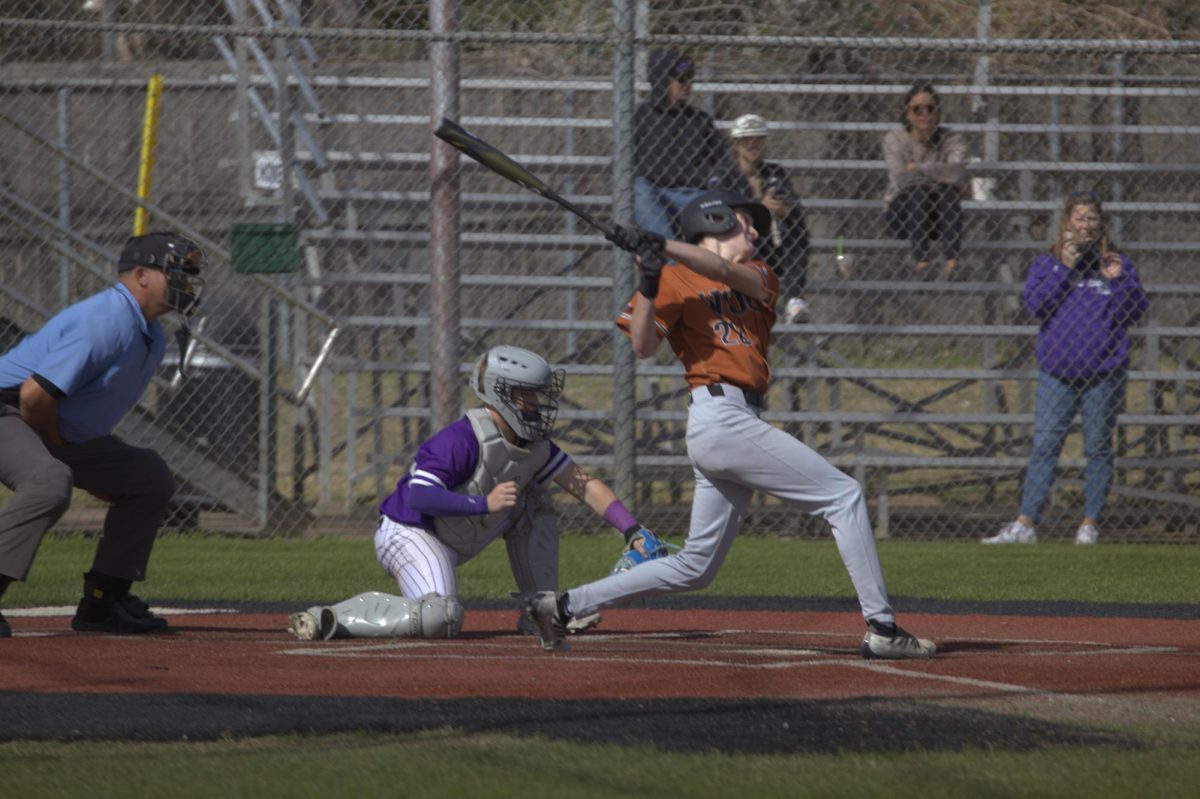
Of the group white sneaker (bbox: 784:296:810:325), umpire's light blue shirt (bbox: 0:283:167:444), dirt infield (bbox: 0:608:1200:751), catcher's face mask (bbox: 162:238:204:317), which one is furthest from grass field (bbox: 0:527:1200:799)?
white sneaker (bbox: 784:296:810:325)

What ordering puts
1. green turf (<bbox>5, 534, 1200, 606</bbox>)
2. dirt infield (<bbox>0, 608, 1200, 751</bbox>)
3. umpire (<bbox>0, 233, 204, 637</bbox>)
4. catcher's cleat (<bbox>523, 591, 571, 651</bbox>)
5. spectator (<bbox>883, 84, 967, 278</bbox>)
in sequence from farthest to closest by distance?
spectator (<bbox>883, 84, 967, 278</bbox>), green turf (<bbox>5, 534, 1200, 606</bbox>), umpire (<bbox>0, 233, 204, 637</bbox>), catcher's cleat (<bbox>523, 591, 571, 651</bbox>), dirt infield (<bbox>0, 608, 1200, 751</bbox>)

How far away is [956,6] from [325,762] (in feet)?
39.7

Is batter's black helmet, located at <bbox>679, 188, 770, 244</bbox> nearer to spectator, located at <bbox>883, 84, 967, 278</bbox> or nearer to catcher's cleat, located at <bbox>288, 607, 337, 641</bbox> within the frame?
catcher's cleat, located at <bbox>288, 607, 337, 641</bbox>

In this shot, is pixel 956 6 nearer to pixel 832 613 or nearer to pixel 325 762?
pixel 832 613

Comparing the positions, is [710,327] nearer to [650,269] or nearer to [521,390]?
[650,269]

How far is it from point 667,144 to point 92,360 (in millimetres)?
5285

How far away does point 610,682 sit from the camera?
5.33m

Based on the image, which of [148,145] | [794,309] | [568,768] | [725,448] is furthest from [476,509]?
[148,145]

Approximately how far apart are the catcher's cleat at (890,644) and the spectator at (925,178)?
6410mm

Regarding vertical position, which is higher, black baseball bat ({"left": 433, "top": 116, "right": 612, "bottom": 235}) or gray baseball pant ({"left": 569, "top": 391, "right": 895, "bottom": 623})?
black baseball bat ({"left": 433, "top": 116, "right": 612, "bottom": 235})

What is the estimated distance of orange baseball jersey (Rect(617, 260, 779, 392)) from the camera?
5957 millimetres

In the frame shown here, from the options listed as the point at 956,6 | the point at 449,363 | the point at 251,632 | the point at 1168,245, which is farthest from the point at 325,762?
the point at 956,6

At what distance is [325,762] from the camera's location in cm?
401

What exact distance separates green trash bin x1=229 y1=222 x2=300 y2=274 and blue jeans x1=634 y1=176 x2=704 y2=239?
228 centimetres
